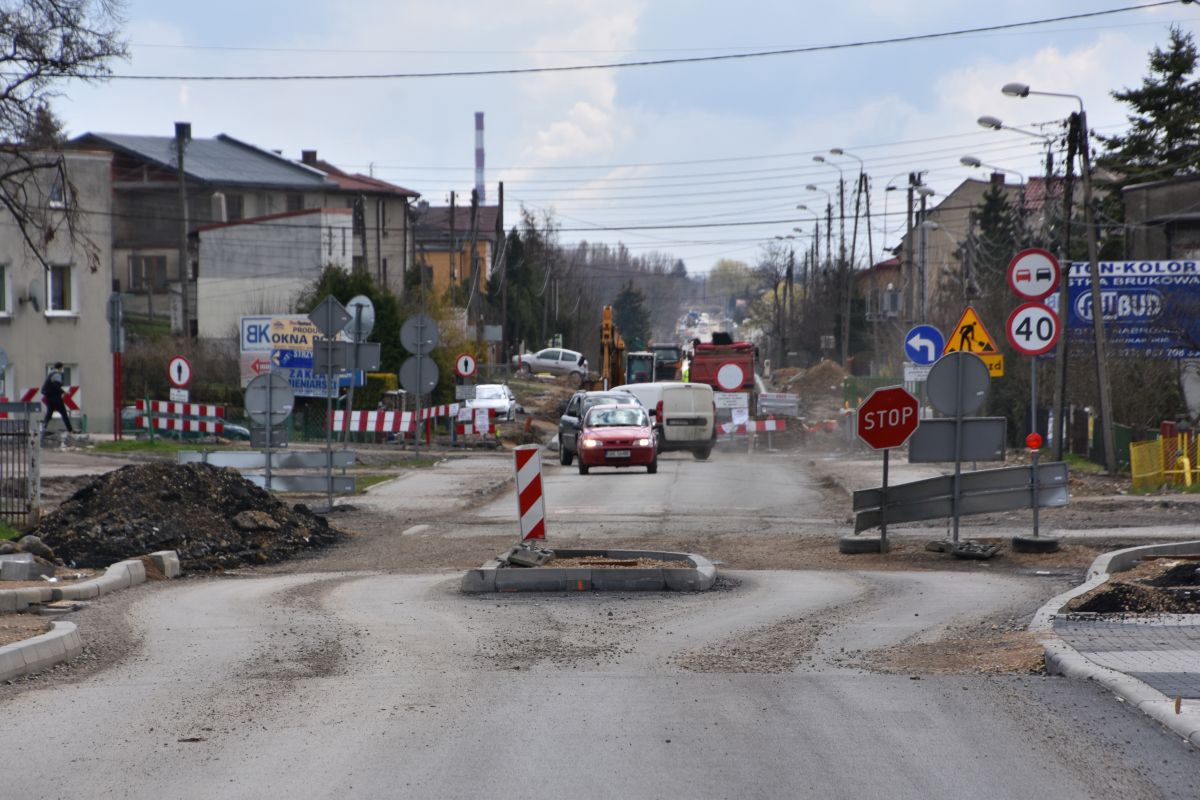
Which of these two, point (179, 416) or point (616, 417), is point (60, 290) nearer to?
point (179, 416)

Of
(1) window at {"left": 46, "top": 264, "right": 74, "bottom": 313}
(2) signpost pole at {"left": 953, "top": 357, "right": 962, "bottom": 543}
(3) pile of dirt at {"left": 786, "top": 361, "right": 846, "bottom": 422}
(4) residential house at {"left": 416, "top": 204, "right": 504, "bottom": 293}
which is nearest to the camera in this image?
(2) signpost pole at {"left": 953, "top": 357, "right": 962, "bottom": 543}

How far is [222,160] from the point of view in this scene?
85.4 meters

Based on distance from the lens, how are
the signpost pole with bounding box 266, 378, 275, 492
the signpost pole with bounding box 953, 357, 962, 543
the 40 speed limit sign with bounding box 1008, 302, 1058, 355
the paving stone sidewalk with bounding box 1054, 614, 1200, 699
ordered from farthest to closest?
the signpost pole with bounding box 266, 378, 275, 492 < the 40 speed limit sign with bounding box 1008, 302, 1058, 355 < the signpost pole with bounding box 953, 357, 962, 543 < the paving stone sidewalk with bounding box 1054, 614, 1200, 699

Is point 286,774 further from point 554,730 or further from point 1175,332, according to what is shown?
point 1175,332

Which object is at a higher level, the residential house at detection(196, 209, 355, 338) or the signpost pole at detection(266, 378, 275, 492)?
the residential house at detection(196, 209, 355, 338)

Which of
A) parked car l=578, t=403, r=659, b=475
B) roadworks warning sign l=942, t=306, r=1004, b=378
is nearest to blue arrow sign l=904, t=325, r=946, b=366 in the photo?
roadworks warning sign l=942, t=306, r=1004, b=378

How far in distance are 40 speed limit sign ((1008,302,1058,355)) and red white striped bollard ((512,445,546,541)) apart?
7663 mm

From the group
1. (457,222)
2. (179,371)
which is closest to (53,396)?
(179,371)

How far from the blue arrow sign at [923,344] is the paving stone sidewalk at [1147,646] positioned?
43.3 feet

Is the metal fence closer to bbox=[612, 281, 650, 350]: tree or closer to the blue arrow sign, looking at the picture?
the blue arrow sign

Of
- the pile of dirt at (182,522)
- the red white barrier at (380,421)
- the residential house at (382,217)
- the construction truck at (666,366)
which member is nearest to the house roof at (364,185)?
the residential house at (382,217)

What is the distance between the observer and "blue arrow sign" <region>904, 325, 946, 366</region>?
24297mm

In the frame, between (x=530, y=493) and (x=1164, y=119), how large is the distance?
52850 millimetres

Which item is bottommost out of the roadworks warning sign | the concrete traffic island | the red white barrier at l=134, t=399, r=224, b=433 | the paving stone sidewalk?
the concrete traffic island
